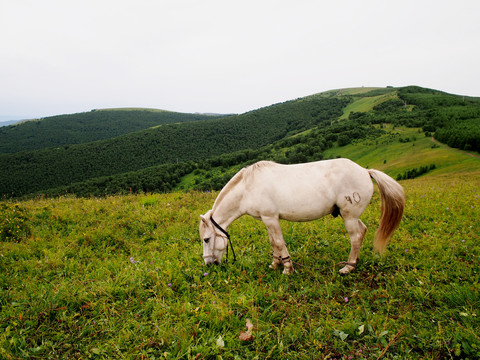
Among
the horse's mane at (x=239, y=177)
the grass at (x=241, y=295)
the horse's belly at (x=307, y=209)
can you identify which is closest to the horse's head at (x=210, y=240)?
the grass at (x=241, y=295)

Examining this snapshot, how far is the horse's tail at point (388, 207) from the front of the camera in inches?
178

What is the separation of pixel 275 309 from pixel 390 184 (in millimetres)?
3193

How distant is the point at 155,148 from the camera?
134875mm

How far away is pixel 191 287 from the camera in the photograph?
4.31m

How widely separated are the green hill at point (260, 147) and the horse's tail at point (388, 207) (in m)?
12.3

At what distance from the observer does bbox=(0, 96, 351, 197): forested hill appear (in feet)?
369

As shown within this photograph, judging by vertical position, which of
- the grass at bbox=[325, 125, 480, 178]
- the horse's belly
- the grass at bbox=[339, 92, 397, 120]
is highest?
the grass at bbox=[339, 92, 397, 120]

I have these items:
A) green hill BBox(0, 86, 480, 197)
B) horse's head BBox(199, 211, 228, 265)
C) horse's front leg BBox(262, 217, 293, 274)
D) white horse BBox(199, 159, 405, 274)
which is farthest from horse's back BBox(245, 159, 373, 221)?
green hill BBox(0, 86, 480, 197)

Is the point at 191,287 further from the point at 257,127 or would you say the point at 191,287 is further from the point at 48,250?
the point at 257,127

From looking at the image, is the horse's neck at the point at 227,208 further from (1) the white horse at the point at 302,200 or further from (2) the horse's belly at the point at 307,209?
(2) the horse's belly at the point at 307,209

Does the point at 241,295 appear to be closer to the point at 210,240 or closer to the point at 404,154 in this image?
the point at 210,240

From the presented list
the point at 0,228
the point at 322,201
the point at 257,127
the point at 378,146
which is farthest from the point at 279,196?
the point at 257,127

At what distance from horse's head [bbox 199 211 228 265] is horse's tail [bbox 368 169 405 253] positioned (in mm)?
3164

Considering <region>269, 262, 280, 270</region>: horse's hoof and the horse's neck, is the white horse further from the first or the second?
<region>269, 262, 280, 270</region>: horse's hoof
